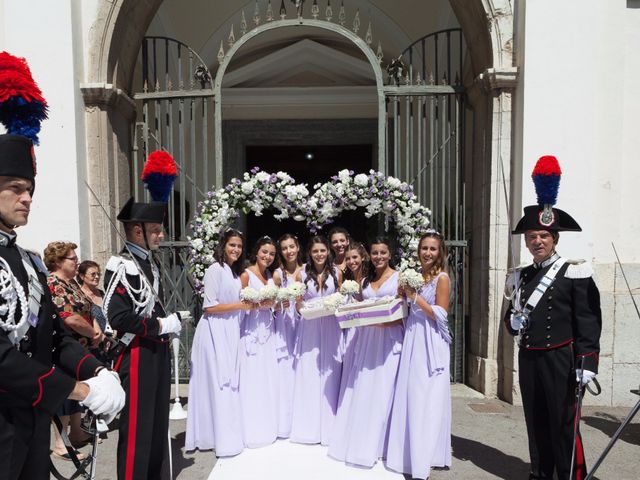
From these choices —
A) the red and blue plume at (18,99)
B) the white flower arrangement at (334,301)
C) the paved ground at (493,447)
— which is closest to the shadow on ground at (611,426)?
the paved ground at (493,447)

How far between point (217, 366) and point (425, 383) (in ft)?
5.43

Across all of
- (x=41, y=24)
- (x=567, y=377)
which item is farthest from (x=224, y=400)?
(x=41, y=24)

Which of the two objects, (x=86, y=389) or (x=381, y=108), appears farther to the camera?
(x=381, y=108)

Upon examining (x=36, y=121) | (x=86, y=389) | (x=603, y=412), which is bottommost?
(x=603, y=412)

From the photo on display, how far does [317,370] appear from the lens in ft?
14.4

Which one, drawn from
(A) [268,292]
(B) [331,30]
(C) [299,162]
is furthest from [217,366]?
(C) [299,162]

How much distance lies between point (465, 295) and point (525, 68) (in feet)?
8.71

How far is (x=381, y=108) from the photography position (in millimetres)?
6238

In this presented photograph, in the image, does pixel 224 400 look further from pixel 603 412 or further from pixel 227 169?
pixel 227 169

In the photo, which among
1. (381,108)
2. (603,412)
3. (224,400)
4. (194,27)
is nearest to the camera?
(224,400)

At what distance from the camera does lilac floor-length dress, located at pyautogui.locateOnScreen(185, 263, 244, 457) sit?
425cm

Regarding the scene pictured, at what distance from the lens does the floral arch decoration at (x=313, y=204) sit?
547 cm

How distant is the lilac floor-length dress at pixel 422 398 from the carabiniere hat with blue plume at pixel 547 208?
759 mm

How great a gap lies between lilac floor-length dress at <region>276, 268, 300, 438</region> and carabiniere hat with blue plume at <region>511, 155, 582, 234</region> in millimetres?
1990
